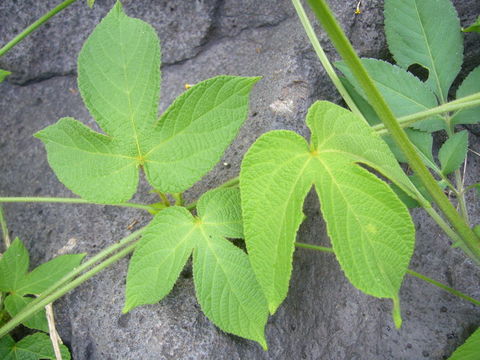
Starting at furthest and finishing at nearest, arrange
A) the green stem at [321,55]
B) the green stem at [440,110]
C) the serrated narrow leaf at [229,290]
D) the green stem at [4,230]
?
the green stem at [4,230] → the green stem at [321,55] → the green stem at [440,110] → the serrated narrow leaf at [229,290]

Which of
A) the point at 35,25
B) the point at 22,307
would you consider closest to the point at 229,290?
the point at 22,307

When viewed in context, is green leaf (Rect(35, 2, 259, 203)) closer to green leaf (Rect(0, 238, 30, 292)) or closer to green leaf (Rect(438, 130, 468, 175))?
green leaf (Rect(0, 238, 30, 292))

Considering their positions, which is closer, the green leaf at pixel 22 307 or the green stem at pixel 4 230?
the green leaf at pixel 22 307

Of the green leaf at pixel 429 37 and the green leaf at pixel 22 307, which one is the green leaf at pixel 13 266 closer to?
the green leaf at pixel 22 307

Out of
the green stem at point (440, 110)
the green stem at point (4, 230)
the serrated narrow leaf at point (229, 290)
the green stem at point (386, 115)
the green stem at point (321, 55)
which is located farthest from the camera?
the green stem at point (4, 230)

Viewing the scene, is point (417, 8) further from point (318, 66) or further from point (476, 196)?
point (476, 196)

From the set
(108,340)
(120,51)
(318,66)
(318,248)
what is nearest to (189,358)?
(108,340)

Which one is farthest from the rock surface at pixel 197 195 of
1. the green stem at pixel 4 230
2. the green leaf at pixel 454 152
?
the green leaf at pixel 454 152

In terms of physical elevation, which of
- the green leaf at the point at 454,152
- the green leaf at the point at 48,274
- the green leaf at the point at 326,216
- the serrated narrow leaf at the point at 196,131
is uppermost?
the serrated narrow leaf at the point at 196,131
